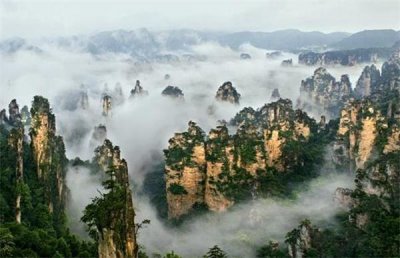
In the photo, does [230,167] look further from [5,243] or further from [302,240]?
[5,243]

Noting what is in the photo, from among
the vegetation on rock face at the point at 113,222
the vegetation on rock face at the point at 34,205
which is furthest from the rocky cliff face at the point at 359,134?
the vegetation on rock face at the point at 113,222

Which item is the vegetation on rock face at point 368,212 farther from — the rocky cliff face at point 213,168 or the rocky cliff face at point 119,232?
the rocky cliff face at point 119,232

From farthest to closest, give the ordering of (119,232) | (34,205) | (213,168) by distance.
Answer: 1. (213,168)
2. (34,205)
3. (119,232)

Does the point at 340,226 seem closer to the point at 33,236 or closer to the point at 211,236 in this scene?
the point at 211,236

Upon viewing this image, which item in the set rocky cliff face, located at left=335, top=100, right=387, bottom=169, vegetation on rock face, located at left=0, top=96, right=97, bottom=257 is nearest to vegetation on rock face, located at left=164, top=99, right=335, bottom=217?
rocky cliff face, located at left=335, top=100, right=387, bottom=169

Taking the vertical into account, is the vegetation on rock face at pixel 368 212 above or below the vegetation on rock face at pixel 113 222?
below

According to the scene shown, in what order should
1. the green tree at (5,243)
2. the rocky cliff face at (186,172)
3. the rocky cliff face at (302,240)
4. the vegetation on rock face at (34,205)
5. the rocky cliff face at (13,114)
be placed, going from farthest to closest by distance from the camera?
the rocky cliff face at (13,114) → the rocky cliff face at (186,172) → the rocky cliff face at (302,240) → the vegetation on rock face at (34,205) → the green tree at (5,243)

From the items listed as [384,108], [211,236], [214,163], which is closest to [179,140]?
[214,163]

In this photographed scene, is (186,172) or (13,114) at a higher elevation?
(13,114)

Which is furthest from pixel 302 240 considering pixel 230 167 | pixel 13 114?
pixel 13 114
